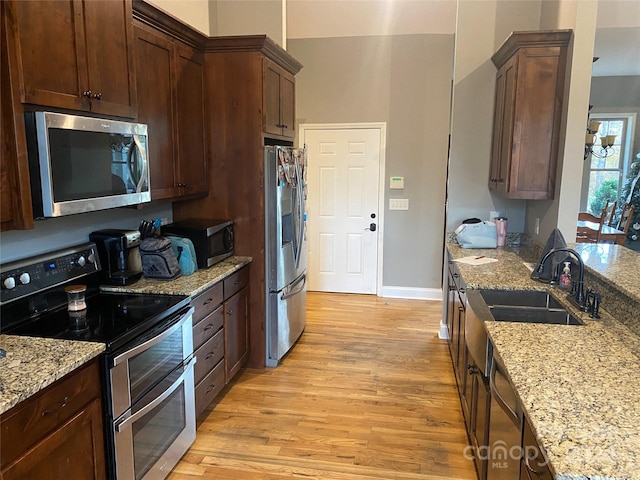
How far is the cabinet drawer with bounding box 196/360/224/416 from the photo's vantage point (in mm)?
2852

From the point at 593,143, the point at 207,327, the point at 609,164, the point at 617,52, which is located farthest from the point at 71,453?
the point at 617,52

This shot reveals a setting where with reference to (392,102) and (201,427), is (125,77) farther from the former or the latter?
(392,102)

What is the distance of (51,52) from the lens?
1.88 m

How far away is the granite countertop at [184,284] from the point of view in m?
2.60

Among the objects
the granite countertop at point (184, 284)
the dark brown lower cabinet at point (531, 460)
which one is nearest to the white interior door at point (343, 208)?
the granite countertop at point (184, 284)

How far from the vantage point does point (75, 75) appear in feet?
6.60

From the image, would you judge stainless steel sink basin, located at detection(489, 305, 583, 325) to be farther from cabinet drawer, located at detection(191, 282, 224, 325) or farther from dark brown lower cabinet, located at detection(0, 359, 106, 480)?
dark brown lower cabinet, located at detection(0, 359, 106, 480)

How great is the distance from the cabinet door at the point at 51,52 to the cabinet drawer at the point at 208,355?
5.05 feet

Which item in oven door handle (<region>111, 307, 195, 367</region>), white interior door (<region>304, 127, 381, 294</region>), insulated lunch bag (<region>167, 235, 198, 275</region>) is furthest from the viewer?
white interior door (<region>304, 127, 381, 294</region>)

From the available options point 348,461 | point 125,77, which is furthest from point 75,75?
point 348,461

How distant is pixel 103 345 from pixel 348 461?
4.94ft

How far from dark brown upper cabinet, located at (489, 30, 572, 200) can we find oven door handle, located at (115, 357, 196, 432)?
8.32 feet

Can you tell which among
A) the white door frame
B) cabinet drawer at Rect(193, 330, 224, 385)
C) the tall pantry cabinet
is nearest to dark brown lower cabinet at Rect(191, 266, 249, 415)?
cabinet drawer at Rect(193, 330, 224, 385)

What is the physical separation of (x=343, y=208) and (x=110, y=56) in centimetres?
374
